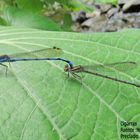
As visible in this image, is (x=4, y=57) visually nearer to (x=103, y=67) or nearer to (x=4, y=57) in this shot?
(x=4, y=57)

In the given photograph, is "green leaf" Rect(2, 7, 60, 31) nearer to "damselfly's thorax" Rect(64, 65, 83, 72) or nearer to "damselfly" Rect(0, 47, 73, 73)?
"damselfly" Rect(0, 47, 73, 73)

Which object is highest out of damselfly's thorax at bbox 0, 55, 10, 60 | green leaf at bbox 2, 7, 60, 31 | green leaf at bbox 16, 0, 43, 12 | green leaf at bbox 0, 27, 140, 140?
damselfly's thorax at bbox 0, 55, 10, 60

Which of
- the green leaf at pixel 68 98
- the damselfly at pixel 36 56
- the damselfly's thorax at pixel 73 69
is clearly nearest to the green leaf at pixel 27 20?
the green leaf at pixel 68 98

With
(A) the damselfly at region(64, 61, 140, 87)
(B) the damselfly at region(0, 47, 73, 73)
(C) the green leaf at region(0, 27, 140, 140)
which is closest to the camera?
(C) the green leaf at region(0, 27, 140, 140)

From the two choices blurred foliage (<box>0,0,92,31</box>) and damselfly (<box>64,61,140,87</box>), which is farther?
blurred foliage (<box>0,0,92,31</box>)

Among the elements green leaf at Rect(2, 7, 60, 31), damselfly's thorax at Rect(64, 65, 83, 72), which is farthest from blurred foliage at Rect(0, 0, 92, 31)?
damselfly's thorax at Rect(64, 65, 83, 72)

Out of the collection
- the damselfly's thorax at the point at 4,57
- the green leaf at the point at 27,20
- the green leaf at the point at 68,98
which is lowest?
the green leaf at the point at 27,20

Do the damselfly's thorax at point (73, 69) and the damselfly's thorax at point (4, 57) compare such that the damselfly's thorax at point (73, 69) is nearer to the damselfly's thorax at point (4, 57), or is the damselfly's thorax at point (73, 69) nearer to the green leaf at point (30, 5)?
the damselfly's thorax at point (4, 57)
